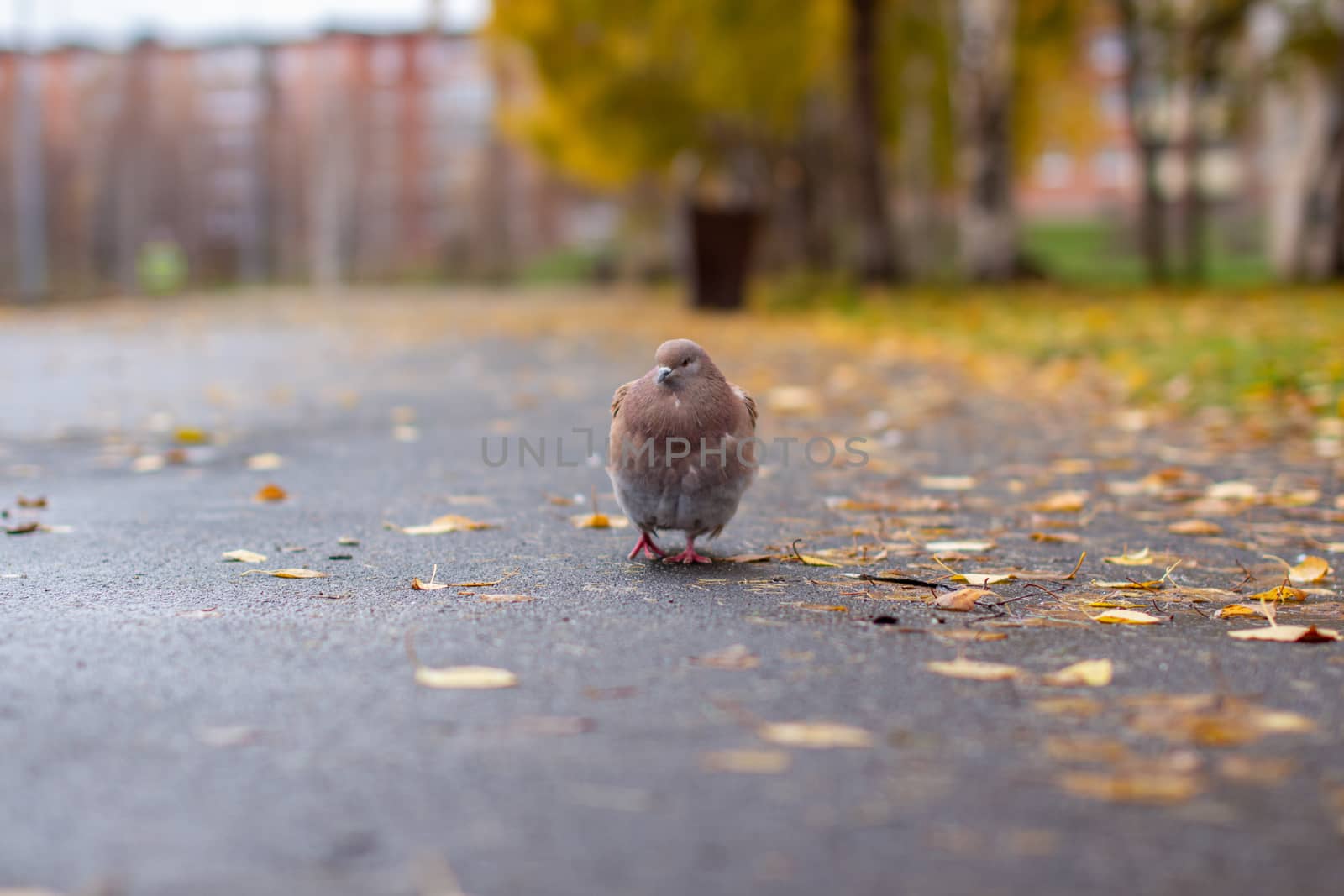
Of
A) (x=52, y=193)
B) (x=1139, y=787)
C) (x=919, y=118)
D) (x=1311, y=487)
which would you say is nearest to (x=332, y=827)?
(x=1139, y=787)

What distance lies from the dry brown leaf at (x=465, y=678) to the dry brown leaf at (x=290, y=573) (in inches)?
43.3

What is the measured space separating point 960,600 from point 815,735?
113 centimetres

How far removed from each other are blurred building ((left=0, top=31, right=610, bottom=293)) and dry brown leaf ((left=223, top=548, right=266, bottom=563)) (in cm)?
2827

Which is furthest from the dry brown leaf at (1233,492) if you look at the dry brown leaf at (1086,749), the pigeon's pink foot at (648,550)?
the dry brown leaf at (1086,749)

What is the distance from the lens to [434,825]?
6.94ft

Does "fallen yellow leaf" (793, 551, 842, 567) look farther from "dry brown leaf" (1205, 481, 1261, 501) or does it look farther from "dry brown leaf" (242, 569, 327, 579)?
"dry brown leaf" (1205, 481, 1261, 501)

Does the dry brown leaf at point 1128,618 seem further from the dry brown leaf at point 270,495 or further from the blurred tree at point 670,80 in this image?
the blurred tree at point 670,80

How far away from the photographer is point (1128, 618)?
3377 millimetres

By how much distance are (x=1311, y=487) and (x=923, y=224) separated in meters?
30.7

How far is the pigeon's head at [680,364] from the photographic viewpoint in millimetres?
3885

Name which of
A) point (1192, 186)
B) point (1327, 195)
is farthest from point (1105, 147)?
point (1327, 195)

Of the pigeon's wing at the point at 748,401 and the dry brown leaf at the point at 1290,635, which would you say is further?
the pigeon's wing at the point at 748,401

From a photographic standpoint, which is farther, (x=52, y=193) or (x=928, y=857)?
(x=52, y=193)

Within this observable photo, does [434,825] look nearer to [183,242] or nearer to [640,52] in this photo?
[640,52]
